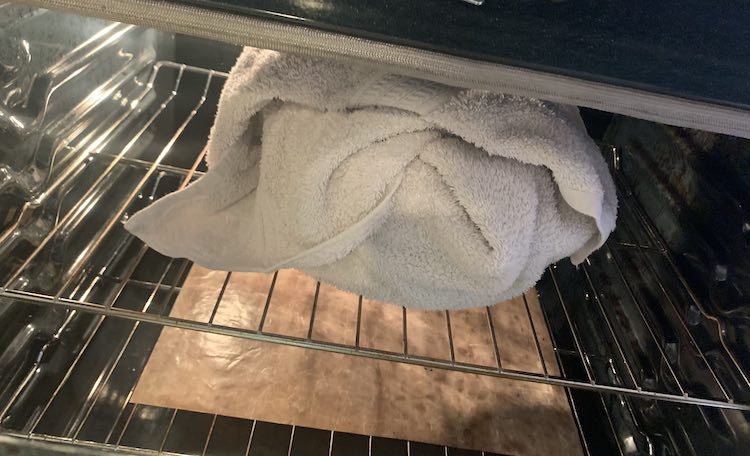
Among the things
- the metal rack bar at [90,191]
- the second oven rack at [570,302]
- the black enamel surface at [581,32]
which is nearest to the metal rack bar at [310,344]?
the second oven rack at [570,302]

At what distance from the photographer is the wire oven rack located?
0.71m

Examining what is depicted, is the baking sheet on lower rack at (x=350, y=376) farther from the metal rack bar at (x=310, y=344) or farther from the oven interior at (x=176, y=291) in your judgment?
the metal rack bar at (x=310, y=344)

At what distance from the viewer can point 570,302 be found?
1.03 meters

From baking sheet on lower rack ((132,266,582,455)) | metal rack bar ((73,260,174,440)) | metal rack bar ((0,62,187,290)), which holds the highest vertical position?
metal rack bar ((0,62,187,290))

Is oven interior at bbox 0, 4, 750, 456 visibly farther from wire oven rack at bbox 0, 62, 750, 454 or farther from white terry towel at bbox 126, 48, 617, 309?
white terry towel at bbox 126, 48, 617, 309

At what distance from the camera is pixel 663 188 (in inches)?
34.3

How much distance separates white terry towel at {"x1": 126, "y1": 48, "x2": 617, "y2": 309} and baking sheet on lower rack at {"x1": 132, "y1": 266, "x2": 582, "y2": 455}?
0.92 ft

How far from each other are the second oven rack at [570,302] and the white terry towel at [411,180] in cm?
13

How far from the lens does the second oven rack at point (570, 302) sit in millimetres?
703

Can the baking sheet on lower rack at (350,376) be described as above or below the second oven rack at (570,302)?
below

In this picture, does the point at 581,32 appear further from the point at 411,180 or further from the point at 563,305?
the point at 563,305

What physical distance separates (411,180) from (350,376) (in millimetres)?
432

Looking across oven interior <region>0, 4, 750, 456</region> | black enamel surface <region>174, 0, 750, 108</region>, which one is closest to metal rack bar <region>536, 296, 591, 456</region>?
oven interior <region>0, 4, 750, 456</region>

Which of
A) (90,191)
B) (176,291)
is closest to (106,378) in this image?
(176,291)
